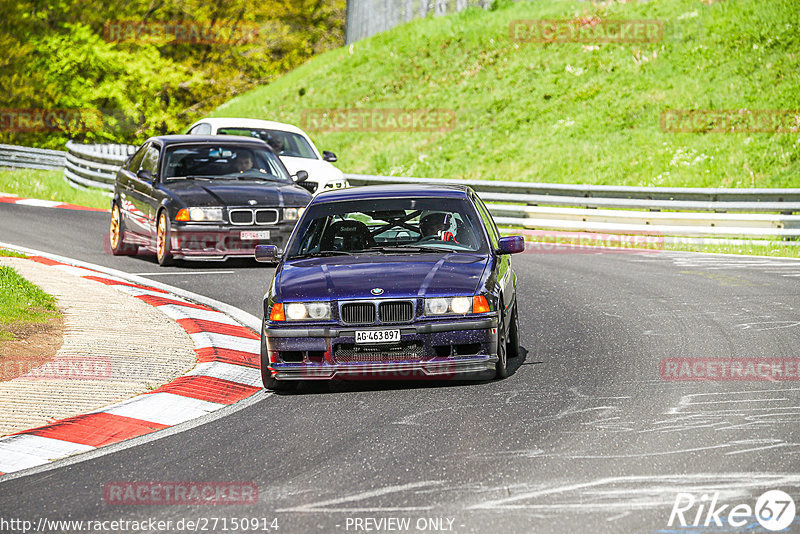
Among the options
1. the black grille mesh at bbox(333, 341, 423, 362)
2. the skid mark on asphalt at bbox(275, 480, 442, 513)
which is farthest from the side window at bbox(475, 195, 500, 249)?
the skid mark on asphalt at bbox(275, 480, 442, 513)

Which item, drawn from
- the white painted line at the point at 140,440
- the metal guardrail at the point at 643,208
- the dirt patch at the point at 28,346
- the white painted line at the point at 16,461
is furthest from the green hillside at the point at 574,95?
the white painted line at the point at 16,461

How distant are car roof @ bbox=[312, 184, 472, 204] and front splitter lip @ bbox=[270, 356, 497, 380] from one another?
1890 millimetres

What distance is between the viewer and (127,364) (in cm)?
923

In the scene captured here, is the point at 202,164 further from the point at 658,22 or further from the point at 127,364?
the point at 658,22

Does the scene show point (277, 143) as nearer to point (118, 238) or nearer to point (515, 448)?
point (118, 238)

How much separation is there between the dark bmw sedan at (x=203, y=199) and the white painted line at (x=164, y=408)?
7.04 meters

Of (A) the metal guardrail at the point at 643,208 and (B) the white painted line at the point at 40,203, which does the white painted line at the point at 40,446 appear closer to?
(A) the metal guardrail at the point at 643,208

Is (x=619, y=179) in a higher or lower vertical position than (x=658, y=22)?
lower

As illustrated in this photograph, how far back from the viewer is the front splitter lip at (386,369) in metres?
8.05

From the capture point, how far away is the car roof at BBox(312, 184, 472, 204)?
9.63 metres

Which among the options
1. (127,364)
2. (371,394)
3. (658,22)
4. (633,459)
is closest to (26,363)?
(127,364)

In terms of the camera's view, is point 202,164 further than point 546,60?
No

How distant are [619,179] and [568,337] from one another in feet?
63.8

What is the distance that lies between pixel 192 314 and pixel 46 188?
1791 cm
